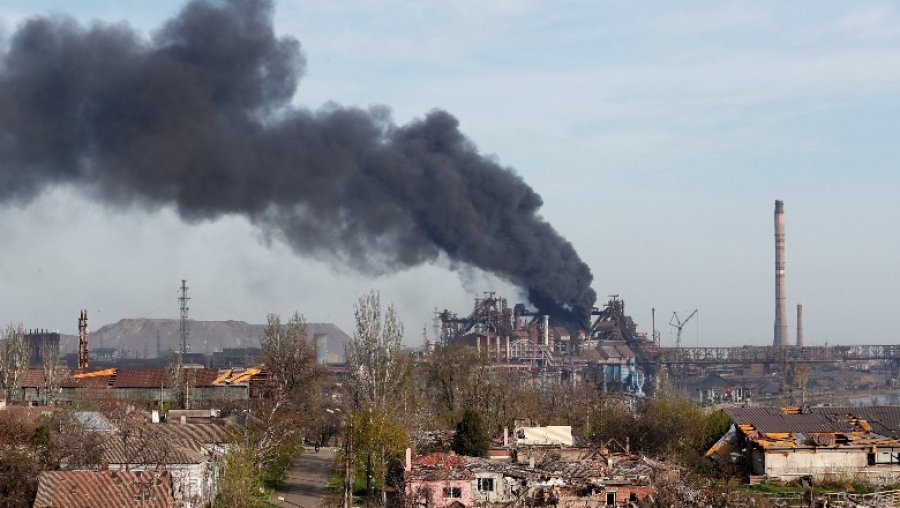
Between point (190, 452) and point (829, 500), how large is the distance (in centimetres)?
1376

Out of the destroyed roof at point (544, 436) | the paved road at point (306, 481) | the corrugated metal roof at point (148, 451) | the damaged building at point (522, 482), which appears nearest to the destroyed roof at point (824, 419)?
the destroyed roof at point (544, 436)

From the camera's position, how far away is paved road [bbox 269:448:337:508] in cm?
3139

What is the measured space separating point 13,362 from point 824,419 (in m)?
34.7

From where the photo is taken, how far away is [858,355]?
13738 cm

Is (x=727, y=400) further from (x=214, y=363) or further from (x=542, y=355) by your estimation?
(x=214, y=363)

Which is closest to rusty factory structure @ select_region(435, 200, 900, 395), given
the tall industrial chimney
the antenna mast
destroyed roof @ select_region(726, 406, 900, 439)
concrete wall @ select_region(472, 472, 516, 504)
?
the tall industrial chimney

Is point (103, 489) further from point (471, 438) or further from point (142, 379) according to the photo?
point (142, 379)

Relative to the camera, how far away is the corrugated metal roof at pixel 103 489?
25.7 metres

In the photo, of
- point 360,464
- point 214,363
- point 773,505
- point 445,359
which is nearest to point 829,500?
point 773,505

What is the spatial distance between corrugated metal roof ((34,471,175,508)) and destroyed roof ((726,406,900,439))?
1839 cm

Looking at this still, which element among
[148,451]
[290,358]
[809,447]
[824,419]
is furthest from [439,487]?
[290,358]

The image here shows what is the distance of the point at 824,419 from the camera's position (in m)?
39.2

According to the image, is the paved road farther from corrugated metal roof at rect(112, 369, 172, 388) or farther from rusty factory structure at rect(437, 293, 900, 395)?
rusty factory structure at rect(437, 293, 900, 395)

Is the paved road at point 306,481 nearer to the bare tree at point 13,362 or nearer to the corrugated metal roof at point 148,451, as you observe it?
the corrugated metal roof at point 148,451
